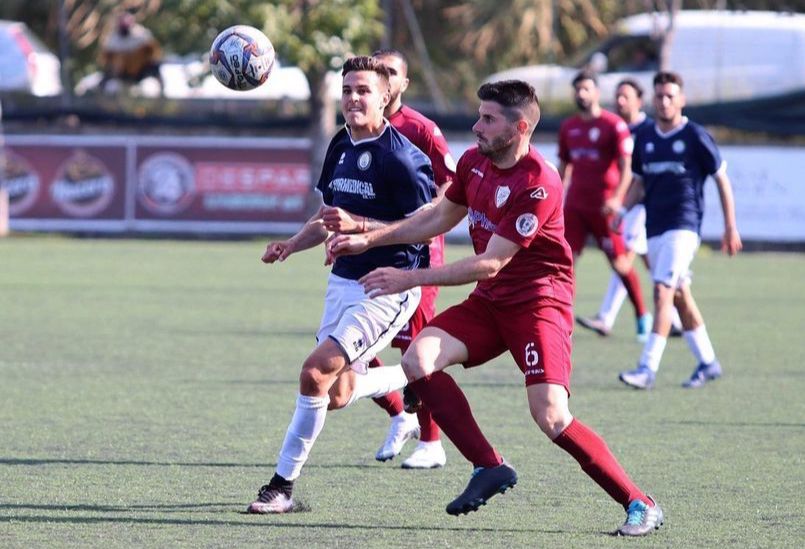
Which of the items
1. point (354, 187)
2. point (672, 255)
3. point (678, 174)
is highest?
point (354, 187)

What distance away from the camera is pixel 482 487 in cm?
605

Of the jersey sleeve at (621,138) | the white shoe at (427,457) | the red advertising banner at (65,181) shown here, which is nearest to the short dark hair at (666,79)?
the jersey sleeve at (621,138)

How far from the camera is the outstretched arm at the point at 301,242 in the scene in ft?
22.4

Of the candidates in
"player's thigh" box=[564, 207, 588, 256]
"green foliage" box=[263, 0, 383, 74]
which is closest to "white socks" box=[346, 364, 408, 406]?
"player's thigh" box=[564, 207, 588, 256]

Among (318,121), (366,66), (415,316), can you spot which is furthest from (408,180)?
(318,121)

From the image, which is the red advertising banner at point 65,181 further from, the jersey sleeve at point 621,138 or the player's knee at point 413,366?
the player's knee at point 413,366

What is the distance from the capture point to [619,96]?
1316 cm

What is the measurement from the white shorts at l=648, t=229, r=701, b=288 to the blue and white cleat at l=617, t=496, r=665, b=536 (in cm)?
457

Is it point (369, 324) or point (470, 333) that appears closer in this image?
point (470, 333)

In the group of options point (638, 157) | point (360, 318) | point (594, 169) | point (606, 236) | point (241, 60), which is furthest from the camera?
point (594, 169)

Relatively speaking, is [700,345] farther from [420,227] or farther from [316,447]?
[420,227]

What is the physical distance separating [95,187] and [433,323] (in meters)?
18.9

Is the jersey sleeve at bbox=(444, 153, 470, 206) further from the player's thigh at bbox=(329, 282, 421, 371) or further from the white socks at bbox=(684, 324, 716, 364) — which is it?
the white socks at bbox=(684, 324, 716, 364)

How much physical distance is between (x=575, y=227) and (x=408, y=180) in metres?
6.90
